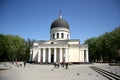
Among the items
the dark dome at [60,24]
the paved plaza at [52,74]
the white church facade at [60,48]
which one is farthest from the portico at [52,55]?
the paved plaza at [52,74]

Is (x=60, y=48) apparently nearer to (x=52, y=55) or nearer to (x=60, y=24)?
(x=52, y=55)

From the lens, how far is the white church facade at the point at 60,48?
56.8m

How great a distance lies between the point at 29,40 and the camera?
85.0m

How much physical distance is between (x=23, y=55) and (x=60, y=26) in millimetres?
27124

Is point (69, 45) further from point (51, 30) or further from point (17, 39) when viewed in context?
point (17, 39)

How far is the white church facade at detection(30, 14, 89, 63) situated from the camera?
56.8 metres

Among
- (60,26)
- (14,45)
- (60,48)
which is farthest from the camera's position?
(14,45)

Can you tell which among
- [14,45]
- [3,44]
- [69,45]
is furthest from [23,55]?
[69,45]

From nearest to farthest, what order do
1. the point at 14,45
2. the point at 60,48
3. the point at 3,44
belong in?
the point at 60,48
the point at 3,44
the point at 14,45

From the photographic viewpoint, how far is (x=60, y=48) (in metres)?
56.9

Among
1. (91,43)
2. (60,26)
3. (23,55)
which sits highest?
(60,26)

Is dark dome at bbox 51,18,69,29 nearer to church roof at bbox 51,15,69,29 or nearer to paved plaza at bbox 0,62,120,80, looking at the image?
church roof at bbox 51,15,69,29

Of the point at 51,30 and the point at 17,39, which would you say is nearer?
the point at 51,30

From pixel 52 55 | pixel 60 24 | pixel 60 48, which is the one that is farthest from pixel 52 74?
pixel 60 24
